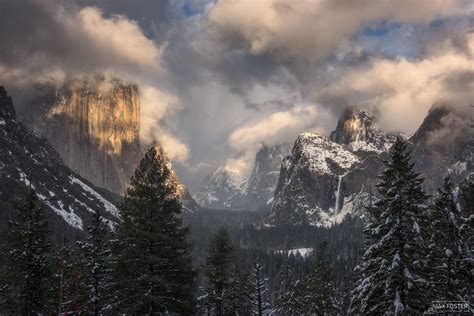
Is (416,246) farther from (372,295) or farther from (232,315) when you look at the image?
(232,315)

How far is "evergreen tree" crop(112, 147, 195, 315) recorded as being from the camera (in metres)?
26.7

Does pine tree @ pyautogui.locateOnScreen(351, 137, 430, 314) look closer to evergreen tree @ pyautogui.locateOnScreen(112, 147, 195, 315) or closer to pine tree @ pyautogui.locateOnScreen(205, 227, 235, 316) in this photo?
evergreen tree @ pyautogui.locateOnScreen(112, 147, 195, 315)

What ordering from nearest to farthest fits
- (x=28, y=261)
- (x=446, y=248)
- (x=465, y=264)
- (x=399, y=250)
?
(x=465, y=264), (x=446, y=248), (x=399, y=250), (x=28, y=261)

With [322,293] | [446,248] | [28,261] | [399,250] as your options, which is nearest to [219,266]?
[322,293]

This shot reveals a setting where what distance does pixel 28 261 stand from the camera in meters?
34.3

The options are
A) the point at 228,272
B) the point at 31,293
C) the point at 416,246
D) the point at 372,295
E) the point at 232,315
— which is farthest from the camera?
the point at 232,315

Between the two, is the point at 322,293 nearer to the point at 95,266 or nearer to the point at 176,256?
the point at 95,266

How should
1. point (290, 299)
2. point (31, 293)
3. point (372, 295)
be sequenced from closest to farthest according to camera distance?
point (372, 295)
point (31, 293)
point (290, 299)

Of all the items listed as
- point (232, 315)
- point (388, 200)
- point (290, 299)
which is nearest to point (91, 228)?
point (232, 315)

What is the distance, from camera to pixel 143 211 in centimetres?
2777

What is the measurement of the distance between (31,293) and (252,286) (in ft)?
101

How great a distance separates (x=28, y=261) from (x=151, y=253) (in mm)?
13081

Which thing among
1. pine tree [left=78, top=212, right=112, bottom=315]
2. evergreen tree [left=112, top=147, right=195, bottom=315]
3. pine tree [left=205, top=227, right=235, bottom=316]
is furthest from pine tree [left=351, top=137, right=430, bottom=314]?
pine tree [left=205, top=227, right=235, bottom=316]

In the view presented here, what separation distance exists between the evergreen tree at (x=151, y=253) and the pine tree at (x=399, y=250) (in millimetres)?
11085
